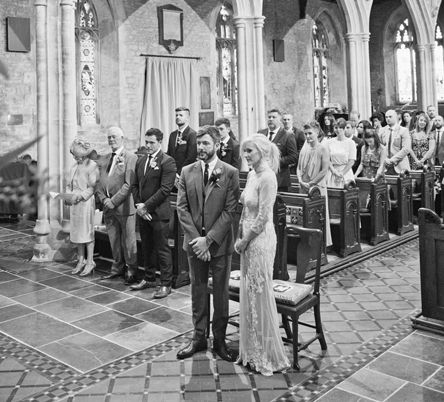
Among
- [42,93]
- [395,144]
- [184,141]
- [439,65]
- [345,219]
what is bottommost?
[345,219]

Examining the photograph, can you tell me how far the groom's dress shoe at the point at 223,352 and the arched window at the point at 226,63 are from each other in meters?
12.0

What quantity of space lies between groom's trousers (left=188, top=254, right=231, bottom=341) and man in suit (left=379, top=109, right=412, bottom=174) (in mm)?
5422

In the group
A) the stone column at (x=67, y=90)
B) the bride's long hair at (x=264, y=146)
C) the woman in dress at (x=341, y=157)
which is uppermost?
the stone column at (x=67, y=90)

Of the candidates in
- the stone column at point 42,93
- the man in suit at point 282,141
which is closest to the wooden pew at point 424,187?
the man in suit at point 282,141

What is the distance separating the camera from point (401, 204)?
26.4 ft

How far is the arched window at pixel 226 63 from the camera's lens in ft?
51.2

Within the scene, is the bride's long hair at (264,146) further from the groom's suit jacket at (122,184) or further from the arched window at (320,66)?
the arched window at (320,66)

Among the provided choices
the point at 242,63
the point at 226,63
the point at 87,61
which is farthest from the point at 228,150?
the point at 226,63

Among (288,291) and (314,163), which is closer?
(288,291)

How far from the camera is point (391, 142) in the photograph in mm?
9039

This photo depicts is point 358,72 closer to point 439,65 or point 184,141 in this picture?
point 439,65

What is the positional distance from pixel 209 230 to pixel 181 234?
2131 mm

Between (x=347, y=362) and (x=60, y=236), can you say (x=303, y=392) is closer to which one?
(x=347, y=362)

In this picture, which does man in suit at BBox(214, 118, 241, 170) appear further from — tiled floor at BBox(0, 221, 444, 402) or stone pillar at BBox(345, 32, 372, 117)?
stone pillar at BBox(345, 32, 372, 117)
